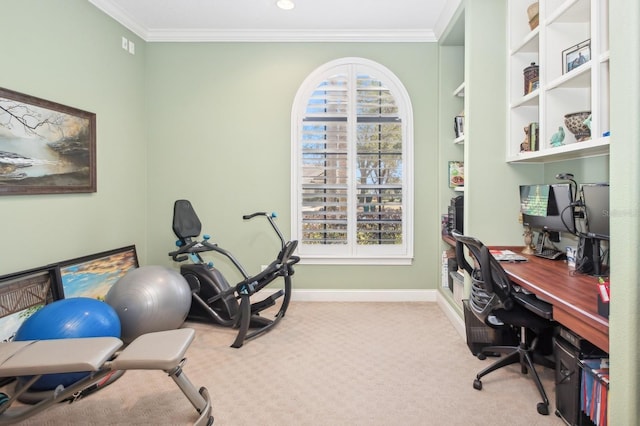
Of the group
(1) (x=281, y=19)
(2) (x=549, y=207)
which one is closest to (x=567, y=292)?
(2) (x=549, y=207)

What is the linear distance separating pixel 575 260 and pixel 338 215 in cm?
220

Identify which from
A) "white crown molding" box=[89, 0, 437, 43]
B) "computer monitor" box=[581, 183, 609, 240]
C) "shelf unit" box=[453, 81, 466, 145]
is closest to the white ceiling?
"white crown molding" box=[89, 0, 437, 43]

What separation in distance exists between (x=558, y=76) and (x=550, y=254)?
49.9 inches

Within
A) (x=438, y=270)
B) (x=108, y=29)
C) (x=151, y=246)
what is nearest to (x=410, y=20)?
(x=438, y=270)

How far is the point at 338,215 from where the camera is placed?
154 inches

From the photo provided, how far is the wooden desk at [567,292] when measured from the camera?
60.3 inches

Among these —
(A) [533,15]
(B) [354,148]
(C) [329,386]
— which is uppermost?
(A) [533,15]

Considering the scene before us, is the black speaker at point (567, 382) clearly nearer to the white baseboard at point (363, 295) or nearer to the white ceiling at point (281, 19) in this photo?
the white baseboard at point (363, 295)

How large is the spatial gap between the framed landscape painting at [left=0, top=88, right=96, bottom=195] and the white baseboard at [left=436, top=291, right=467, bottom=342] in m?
3.45

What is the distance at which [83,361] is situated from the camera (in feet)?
5.38

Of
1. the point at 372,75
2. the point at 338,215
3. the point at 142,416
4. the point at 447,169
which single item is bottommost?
the point at 142,416

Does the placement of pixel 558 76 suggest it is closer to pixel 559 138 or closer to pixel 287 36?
pixel 559 138

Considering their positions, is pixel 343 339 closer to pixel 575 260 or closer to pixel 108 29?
pixel 575 260

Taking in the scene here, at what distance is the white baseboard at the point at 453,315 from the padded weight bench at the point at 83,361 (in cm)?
213
